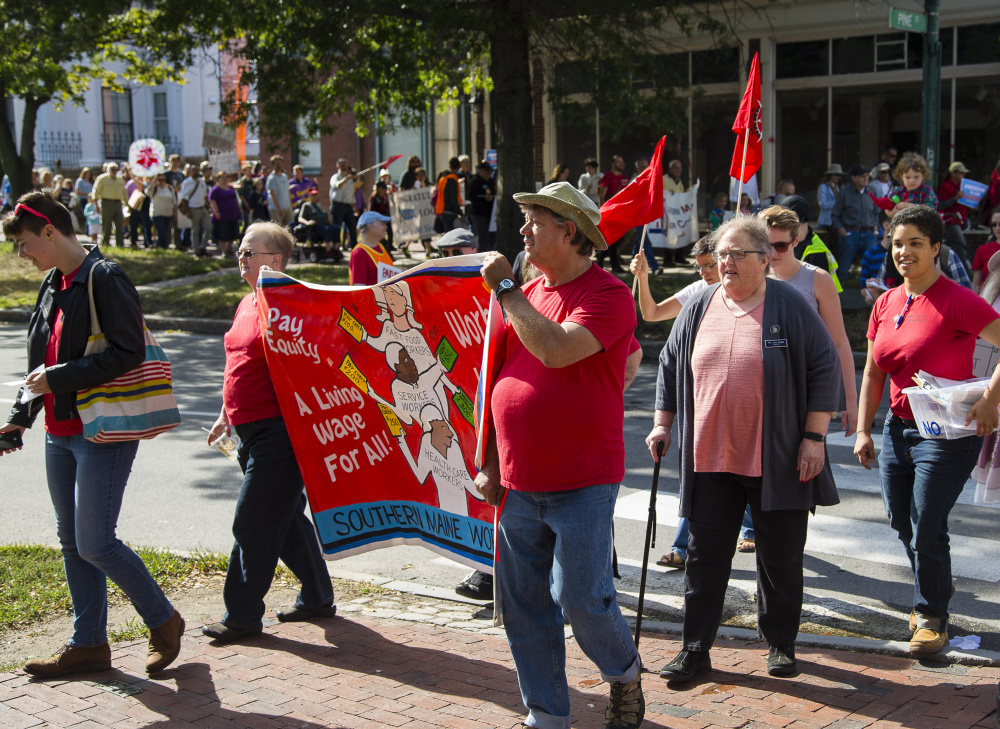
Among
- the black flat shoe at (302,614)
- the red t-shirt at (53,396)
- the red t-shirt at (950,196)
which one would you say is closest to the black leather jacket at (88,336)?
the red t-shirt at (53,396)

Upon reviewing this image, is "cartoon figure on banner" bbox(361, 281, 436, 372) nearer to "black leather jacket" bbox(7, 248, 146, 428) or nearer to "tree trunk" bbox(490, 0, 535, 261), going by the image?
"black leather jacket" bbox(7, 248, 146, 428)

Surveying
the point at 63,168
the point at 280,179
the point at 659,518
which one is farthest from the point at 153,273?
the point at 63,168

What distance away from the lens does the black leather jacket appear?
169 inches

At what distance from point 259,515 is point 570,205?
2.20m

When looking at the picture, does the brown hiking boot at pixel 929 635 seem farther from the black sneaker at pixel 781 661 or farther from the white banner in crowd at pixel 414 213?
the white banner in crowd at pixel 414 213

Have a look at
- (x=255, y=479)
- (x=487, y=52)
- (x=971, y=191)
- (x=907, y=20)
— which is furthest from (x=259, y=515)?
(x=487, y=52)

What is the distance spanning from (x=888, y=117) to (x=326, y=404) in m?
18.1

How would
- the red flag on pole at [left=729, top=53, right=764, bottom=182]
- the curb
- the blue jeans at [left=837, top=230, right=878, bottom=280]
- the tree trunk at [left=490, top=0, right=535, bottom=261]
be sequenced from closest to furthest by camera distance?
the curb → the red flag on pole at [left=729, top=53, right=764, bottom=182] → the tree trunk at [left=490, top=0, right=535, bottom=261] → the blue jeans at [left=837, top=230, right=878, bottom=280]

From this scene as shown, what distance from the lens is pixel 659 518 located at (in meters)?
6.96

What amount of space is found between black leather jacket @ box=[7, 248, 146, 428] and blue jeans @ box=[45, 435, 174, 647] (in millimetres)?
215

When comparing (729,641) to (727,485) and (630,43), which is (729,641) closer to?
(727,485)

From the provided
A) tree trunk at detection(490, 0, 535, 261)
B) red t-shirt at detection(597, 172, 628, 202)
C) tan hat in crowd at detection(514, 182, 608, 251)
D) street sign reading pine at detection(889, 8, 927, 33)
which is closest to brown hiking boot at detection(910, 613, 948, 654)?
tan hat in crowd at detection(514, 182, 608, 251)

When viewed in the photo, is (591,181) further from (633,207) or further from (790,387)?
(790,387)

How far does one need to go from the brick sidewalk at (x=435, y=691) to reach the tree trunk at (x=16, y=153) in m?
21.4
